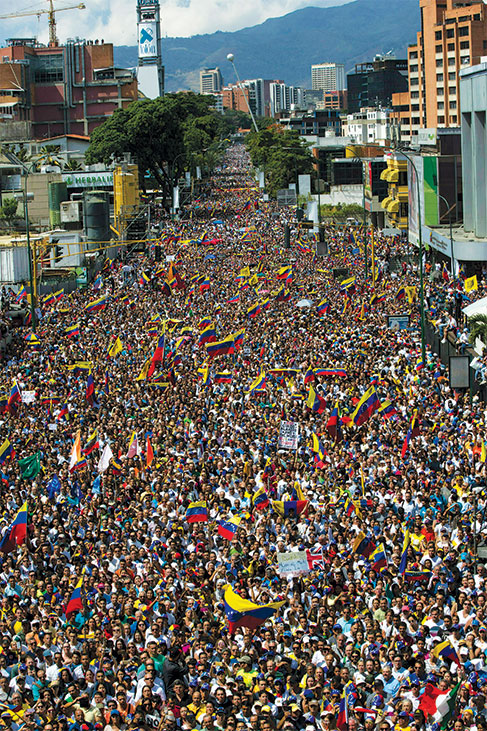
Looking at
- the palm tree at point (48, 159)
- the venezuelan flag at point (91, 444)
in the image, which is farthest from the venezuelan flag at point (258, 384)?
the palm tree at point (48, 159)

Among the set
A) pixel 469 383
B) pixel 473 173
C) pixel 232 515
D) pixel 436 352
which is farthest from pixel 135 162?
pixel 232 515

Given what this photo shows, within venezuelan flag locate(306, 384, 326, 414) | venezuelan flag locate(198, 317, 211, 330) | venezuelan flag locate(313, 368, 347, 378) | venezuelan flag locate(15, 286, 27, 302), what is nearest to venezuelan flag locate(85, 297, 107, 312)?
venezuelan flag locate(15, 286, 27, 302)

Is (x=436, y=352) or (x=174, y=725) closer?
(x=174, y=725)

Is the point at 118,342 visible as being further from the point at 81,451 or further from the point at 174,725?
the point at 174,725

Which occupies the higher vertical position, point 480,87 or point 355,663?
point 480,87

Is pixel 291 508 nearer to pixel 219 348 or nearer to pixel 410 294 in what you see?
pixel 219 348

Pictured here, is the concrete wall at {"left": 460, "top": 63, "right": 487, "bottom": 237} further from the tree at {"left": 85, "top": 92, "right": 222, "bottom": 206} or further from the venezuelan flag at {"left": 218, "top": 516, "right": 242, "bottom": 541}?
the tree at {"left": 85, "top": 92, "right": 222, "bottom": 206}
